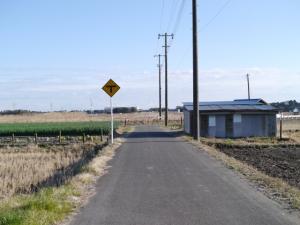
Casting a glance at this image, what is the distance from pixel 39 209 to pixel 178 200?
2.99 meters

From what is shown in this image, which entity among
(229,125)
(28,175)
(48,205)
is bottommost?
(28,175)

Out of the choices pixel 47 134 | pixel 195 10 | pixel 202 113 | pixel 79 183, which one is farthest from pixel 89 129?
pixel 79 183

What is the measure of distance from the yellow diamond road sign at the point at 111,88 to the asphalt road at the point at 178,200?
11688 millimetres

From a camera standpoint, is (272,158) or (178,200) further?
(272,158)

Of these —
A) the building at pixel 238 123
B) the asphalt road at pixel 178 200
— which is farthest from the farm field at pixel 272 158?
the building at pixel 238 123

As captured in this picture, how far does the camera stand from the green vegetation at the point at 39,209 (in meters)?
8.02

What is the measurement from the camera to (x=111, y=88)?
27.9 metres

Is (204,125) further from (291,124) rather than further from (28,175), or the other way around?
(28,175)

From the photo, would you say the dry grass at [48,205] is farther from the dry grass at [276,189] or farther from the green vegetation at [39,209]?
the dry grass at [276,189]

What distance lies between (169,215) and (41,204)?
2.46 meters

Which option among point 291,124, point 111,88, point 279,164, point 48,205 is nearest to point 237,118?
point 291,124

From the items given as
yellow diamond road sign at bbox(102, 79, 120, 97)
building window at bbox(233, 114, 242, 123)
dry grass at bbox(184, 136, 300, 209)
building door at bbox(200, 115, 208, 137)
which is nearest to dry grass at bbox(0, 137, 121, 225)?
dry grass at bbox(184, 136, 300, 209)

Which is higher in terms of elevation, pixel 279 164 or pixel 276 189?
pixel 276 189

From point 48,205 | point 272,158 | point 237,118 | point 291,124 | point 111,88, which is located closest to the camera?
point 48,205
